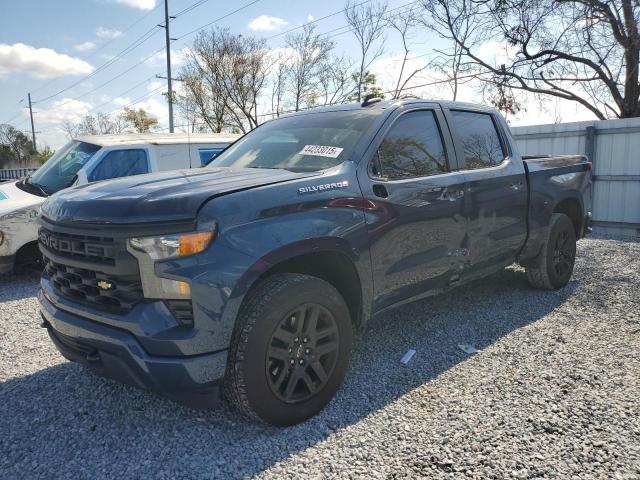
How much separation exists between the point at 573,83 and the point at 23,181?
1748 cm

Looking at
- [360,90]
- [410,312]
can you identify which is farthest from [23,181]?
[360,90]

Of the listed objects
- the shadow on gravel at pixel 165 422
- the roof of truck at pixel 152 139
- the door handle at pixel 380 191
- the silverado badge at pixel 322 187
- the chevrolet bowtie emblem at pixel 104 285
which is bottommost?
the shadow on gravel at pixel 165 422

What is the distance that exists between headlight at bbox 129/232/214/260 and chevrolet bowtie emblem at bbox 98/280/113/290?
0.33 metres

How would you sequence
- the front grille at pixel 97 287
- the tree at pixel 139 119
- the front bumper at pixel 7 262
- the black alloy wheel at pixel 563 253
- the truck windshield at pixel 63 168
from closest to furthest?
the front grille at pixel 97 287, the black alloy wheel at pixel 563 253, the front bumper at pixel 7 262, the truck windshield at pixel 63 168, the tree at pixel 139 119

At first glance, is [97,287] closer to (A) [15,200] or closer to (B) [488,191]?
(B) [488,191]

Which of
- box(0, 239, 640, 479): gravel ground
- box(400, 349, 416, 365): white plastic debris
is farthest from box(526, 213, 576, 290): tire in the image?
box(400, 349, 416, 365): white plastic debris

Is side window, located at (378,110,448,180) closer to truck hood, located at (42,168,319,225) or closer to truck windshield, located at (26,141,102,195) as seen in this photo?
truck hood, located at (42,168,319,225)

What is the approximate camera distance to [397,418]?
2932 millimetres

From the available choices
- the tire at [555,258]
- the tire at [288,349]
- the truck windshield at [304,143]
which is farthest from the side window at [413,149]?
the tire at [555,258]

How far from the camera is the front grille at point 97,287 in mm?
2535

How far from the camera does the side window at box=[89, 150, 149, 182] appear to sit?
21.8 feet

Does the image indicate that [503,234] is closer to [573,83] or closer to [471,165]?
[471,165]

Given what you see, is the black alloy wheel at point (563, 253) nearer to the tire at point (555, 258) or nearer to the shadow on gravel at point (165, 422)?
the tire at point (555, 258)

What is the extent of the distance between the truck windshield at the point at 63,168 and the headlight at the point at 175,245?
4690mm
